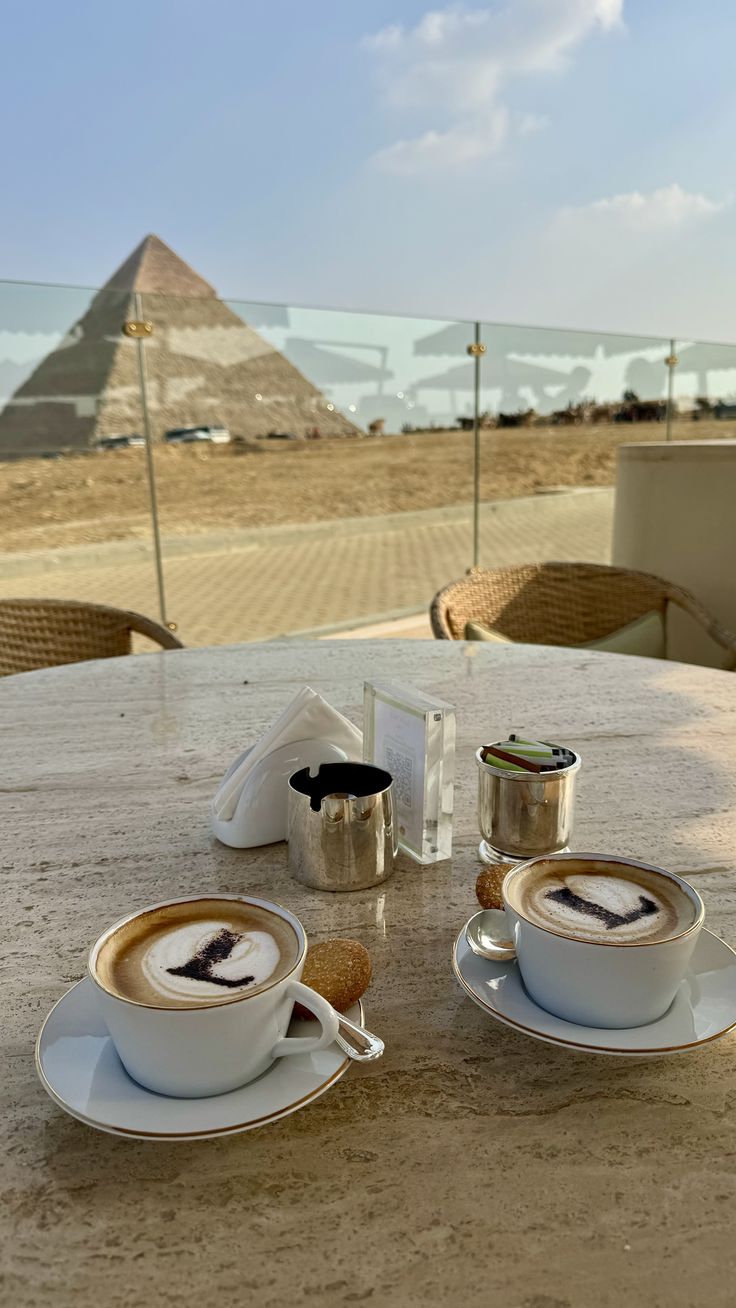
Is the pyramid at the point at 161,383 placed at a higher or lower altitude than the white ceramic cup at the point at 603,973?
higher

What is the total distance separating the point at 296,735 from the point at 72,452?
3.43 metres

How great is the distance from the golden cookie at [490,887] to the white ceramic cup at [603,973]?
0.38ft

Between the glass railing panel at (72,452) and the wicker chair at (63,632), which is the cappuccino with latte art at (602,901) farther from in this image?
the glass railing panel at (72,452)

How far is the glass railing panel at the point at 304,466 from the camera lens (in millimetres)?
4074

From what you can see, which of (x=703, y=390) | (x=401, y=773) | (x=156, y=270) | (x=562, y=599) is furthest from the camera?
(x=156, y=270)

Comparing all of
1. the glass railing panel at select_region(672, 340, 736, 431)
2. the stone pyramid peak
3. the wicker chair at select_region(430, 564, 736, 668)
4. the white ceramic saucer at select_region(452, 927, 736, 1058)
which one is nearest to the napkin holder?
the white ceramic saucer at select_region(452, 927, 736, 1058)

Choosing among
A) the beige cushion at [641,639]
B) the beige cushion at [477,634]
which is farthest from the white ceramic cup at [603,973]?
the beige cushion at [641,639]

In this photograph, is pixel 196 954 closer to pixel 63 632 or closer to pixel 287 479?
pixel 63 632

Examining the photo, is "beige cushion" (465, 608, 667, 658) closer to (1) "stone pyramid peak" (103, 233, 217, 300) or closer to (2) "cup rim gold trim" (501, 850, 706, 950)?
(2) "cup rim gold trim" (501, 850, 706, 950)

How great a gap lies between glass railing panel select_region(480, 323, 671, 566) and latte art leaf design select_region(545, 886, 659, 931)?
442 cm

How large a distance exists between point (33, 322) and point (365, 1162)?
3.72 metres

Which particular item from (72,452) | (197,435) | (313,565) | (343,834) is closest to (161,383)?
(197,435)

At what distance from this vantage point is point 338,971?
1.77 ft

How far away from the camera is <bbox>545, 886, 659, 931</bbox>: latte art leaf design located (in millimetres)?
520
